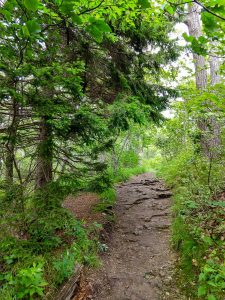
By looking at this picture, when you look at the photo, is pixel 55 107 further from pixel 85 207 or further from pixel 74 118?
pixel 85 207

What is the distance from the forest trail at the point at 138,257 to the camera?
358 cm

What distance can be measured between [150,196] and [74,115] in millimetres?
4977

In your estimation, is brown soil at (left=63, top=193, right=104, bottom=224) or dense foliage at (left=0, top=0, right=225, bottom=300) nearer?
dense foliage at (left=0, top=0, right=225, bottom=300)

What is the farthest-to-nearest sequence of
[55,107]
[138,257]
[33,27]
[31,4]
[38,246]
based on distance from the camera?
1. [138,257]
2. [38,246]
3. [55,107]
4. [33,27]
5. [31,4]

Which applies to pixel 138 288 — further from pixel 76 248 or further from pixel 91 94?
pixel 91 94

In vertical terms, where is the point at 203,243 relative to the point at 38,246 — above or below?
below

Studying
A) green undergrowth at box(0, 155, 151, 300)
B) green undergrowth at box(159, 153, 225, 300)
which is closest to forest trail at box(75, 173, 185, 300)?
green undergrowth at box(159, 153, 225, 300)

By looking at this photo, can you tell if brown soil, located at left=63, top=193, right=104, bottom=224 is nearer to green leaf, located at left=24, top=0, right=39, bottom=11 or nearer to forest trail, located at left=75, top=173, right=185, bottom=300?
forest trail, located at left=75, top=173, right=185, bottom=300

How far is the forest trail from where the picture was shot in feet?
11.7

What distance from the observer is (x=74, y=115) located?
421 cm

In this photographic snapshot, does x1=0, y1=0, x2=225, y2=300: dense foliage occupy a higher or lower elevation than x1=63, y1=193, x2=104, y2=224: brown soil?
higher

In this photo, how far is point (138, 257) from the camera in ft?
15.3

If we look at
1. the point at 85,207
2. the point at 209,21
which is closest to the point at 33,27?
the point at 209,21

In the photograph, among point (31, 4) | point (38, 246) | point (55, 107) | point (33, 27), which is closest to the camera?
point (31, 4)
